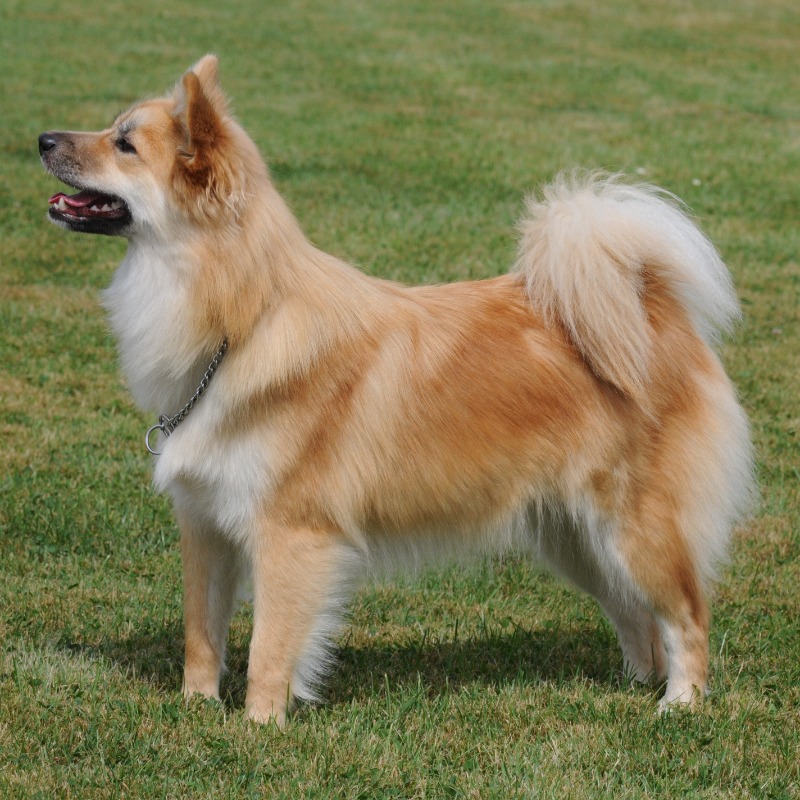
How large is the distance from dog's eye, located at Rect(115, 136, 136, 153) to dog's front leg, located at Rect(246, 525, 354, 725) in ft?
4.09

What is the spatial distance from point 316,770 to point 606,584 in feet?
4.39

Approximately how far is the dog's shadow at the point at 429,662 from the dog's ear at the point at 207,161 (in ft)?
5.52

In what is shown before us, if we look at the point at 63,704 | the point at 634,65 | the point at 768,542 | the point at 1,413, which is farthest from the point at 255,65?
the point at 63,704

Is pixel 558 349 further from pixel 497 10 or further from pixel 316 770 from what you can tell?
pixel 497 10

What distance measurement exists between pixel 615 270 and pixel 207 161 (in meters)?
1.42

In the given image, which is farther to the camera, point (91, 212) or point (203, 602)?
point (203, 602)

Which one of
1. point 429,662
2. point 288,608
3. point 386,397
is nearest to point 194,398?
point 386,397

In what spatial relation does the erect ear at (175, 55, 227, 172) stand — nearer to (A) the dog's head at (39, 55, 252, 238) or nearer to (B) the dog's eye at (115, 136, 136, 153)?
(A) the dog's head at (39, 55, 252, 238)

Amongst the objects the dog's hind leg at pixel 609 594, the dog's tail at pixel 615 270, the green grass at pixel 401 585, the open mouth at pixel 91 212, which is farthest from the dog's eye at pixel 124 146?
the dog's hind leg at pixel 609 594

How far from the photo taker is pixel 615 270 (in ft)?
13.4

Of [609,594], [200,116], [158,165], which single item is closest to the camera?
[200,116]

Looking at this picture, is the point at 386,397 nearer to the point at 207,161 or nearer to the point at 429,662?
the point at 207,161

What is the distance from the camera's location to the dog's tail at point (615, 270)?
4.01m

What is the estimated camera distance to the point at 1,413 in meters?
6.52
